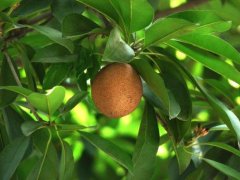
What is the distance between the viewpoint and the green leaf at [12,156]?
1083 millimetres

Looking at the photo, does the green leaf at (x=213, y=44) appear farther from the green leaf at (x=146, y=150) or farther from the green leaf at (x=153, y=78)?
A: the green leaf at (x=146, y=150)

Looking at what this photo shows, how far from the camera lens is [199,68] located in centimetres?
189

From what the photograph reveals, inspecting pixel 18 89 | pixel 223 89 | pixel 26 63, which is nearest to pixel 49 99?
pixel 18 89

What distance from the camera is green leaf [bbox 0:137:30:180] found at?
1.08 metres

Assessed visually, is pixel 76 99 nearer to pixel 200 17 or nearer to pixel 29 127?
pixel 29 127

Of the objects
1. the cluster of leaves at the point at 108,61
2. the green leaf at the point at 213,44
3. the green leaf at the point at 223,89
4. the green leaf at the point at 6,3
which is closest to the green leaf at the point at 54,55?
the cluster of leaves at the point at 108,61

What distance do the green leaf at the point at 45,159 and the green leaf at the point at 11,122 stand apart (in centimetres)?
6

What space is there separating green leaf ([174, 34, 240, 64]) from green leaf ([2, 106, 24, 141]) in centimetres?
39

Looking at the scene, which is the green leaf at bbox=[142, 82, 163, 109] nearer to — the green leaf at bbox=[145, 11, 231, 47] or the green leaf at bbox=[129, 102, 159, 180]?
the green leaf at bbox=[129, 102, 159, 180]

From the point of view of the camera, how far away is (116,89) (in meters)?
1.06

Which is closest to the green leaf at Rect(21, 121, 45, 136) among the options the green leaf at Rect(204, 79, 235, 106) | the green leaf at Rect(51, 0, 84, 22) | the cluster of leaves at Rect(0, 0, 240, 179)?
the cluster of leaves at Rect(0, 0, 240, 179)

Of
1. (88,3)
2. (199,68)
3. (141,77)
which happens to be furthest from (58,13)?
(199,68)

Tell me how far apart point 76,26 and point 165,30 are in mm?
162

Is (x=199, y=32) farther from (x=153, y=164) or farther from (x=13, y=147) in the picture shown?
(x=13, y=147)
